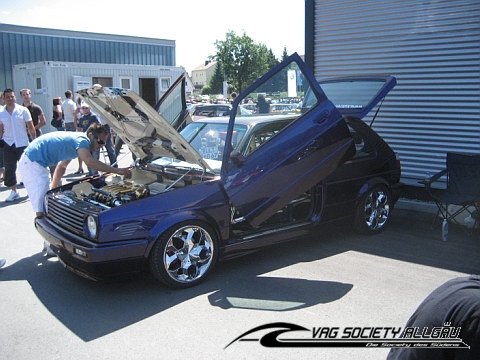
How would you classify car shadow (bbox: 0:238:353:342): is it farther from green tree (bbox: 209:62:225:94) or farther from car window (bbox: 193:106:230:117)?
green tree (bbox: 209:62:225:94)

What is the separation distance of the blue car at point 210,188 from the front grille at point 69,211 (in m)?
0.01

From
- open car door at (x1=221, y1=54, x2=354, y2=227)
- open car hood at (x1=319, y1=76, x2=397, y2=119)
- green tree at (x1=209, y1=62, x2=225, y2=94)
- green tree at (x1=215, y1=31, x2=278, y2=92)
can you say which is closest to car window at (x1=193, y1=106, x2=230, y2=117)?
open car hood at (x1=319, y1=76, x2=397, y2=119)

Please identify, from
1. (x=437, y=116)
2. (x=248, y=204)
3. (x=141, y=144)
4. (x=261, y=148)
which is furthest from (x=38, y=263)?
(x=437, y=116)

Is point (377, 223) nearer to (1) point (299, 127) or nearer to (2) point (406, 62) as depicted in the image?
(1) point (299, 127)

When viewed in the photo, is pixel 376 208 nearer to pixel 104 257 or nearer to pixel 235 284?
pixel 235 284

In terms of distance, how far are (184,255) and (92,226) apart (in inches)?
34.8

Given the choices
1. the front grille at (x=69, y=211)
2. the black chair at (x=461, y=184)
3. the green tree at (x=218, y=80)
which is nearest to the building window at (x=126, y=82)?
the front grille at (x=69, y=211)

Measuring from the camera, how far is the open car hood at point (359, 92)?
6219mm

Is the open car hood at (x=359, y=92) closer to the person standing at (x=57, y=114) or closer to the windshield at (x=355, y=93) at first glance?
the windshield at (x=355, y=93)

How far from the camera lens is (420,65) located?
26.5 feet

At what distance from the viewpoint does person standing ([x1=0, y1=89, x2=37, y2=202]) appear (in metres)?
8.33

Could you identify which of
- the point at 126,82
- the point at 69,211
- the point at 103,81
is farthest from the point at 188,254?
the point at 103,81

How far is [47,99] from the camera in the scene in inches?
730

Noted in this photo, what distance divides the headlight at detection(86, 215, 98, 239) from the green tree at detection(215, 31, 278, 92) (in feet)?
188
